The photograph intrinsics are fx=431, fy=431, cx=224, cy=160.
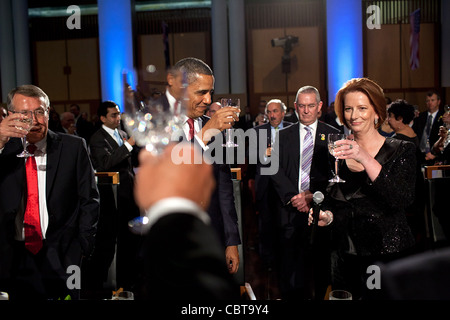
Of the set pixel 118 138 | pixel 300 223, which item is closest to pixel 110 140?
pixel 118 138

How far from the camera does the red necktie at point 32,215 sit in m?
2.00

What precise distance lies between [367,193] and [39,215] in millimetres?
1502

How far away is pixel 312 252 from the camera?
3135 mm

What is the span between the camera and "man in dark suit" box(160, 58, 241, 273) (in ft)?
4.58

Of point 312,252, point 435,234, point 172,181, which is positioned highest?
point 172,181

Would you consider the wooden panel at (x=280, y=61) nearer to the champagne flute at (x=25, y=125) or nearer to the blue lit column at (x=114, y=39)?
the blue lit column at (x=114, y=39)

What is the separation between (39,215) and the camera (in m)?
2.03

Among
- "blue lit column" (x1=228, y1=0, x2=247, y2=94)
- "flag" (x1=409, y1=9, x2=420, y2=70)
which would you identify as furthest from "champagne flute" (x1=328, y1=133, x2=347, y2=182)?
"blue lit column" (x1=228, y1=0, x2=247, y2=94)

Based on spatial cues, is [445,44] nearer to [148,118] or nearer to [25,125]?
[25,125]

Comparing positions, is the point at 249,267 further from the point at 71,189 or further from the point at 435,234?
the point at 71,189

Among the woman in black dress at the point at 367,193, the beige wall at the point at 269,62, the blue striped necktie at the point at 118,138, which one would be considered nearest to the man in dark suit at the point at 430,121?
the blue striped necktie at the point at 118,138
